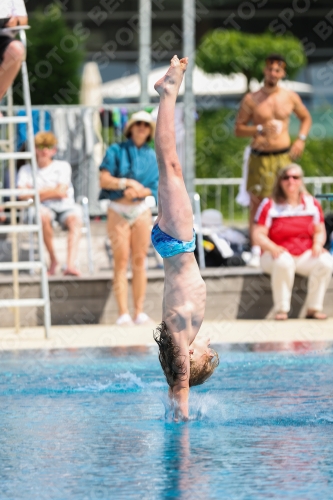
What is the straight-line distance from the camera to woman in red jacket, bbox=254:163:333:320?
9.34 metres

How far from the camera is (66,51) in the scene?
83.7 feet

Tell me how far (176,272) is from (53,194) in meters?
5.03

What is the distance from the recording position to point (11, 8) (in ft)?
21.3

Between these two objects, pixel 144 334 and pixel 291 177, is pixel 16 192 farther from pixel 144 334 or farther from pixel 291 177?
pixel 291 177

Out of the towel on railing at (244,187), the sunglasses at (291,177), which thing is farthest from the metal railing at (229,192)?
the sunglasses at (291,177)

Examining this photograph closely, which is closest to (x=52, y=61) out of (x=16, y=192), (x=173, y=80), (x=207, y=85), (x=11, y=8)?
(x=207, y=85)

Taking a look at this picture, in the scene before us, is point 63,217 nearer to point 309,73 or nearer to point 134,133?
point 134,133

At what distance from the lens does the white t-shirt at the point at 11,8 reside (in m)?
6.19

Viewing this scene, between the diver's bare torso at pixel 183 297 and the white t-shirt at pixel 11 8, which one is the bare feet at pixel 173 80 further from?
the white t-shirt at pixel 11 8

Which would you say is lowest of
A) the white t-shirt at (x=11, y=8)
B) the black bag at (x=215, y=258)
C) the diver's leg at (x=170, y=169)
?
the black bag at (x=215, y=258)

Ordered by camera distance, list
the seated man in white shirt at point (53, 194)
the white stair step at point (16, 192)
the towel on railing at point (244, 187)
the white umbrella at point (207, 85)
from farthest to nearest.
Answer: the white umbrella at point (207, 85), the towel on railing at point (244, 187), the seated man in white shirt at point (53, 194), the white stair step at point (16, 192)

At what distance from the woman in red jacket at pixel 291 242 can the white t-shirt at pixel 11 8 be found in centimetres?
321

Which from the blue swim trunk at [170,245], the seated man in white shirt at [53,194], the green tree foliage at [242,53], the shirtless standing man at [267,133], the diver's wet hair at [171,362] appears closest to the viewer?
the diver's wet hair at [171,362]

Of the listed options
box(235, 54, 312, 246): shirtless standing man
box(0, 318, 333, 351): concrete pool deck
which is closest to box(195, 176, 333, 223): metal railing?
box(235, 54, 312, 246): shirtless standing man
